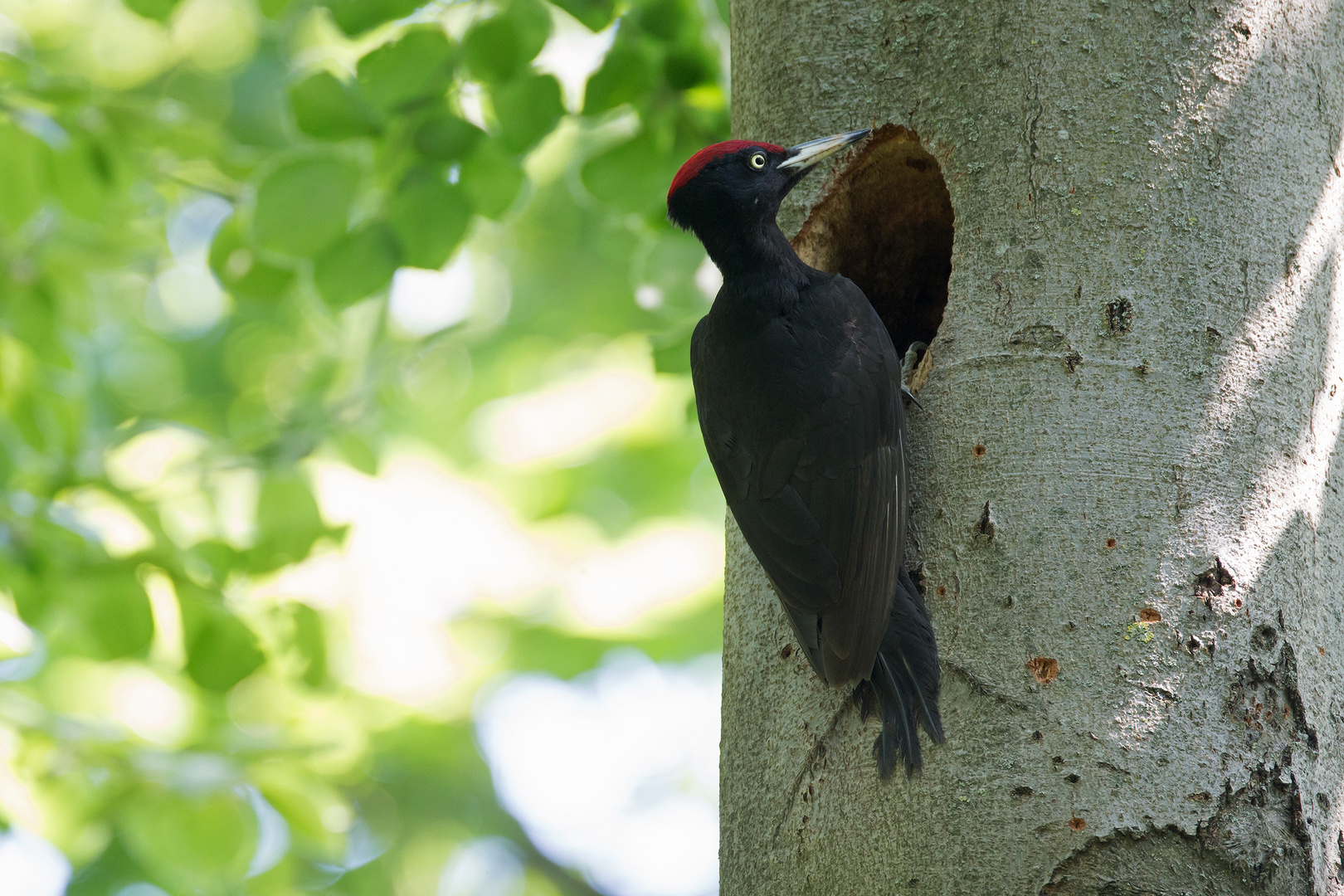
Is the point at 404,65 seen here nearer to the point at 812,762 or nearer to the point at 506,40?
the point at 506,40

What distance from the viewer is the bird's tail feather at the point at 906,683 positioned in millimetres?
1713

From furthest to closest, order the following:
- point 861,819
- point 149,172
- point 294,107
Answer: point 149,172, point 294,107, point 861,819

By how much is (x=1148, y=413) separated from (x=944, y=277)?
1172mm

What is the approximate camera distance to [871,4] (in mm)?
2133

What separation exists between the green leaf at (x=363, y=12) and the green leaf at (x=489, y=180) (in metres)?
0.36

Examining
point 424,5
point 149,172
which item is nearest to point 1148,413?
point 424,5

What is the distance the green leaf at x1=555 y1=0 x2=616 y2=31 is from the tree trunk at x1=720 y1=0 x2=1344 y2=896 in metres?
0.88

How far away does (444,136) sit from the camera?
276 centimetres

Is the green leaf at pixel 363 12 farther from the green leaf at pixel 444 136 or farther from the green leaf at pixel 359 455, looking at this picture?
the green leaf at pixel 359 455

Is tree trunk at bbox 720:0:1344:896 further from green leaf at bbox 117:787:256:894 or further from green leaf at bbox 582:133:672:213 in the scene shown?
green leaf at bbox 117:787:256:894

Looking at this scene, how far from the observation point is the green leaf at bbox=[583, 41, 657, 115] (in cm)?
280

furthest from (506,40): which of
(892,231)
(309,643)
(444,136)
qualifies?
(309,643)

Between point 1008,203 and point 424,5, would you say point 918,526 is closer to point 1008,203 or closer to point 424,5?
point 1008,203

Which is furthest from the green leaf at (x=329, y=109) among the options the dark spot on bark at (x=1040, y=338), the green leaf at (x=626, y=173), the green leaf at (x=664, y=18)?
the dark spot on bark at (x=1040, y=338)
